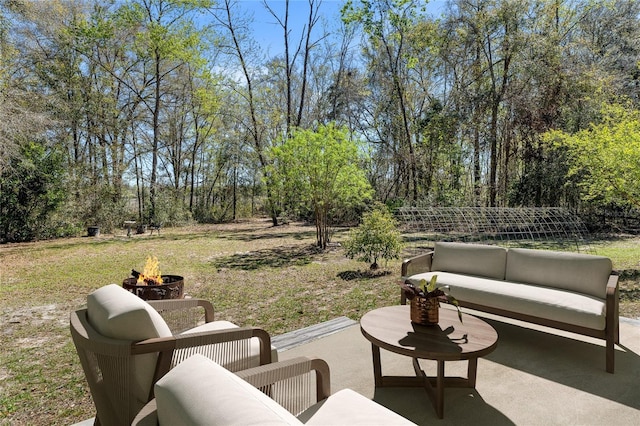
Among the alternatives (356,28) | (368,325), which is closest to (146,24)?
(356,28)

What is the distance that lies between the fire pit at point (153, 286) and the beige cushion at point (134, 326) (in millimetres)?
1837

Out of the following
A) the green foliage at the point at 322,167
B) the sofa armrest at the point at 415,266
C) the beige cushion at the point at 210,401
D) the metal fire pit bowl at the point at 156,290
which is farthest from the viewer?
the green foliage at the point at 322,167

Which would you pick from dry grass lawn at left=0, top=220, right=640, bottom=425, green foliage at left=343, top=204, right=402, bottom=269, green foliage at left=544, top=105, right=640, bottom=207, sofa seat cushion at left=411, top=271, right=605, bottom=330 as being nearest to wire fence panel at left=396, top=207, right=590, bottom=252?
dry grass lawn at left=0, top=220, right=640, bottom=425

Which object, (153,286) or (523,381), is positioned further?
(153,286)

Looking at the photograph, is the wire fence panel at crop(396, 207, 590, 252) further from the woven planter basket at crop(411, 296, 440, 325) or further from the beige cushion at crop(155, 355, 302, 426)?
the beige cushion at crop(155, 355, 302, 426)

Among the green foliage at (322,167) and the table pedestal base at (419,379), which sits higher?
the green foliage at (322,167)

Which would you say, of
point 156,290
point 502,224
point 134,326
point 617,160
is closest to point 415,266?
point 156,290

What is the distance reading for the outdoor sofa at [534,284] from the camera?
2.75m

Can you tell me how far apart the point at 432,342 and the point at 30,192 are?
11.4m

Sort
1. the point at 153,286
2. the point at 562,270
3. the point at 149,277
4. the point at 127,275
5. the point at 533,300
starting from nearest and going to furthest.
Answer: the point at 533,300 → the point at 562,270 → the point at 153,286 → the point at 149,277 → the point at 127,275

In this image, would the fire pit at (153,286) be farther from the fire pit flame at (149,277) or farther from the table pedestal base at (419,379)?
the table pedestal base at (419,379)

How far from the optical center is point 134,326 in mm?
1574

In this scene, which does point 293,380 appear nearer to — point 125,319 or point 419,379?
point 125,319

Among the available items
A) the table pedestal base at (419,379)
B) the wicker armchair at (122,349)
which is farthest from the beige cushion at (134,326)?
the table pedestal base at (419,379)
